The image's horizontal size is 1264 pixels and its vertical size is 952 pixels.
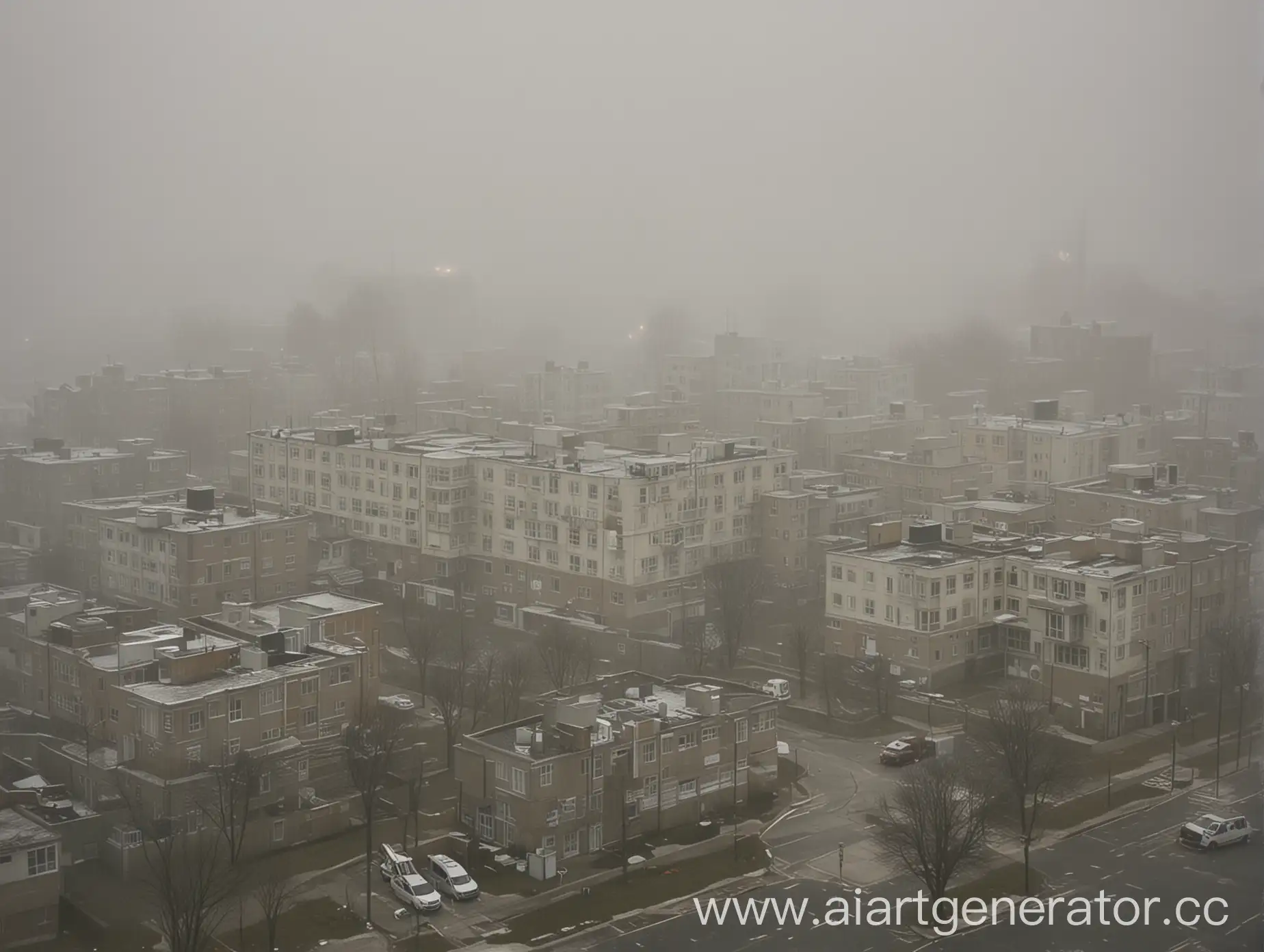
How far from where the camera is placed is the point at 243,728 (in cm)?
596

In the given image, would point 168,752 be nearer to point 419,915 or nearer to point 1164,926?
point 419,915

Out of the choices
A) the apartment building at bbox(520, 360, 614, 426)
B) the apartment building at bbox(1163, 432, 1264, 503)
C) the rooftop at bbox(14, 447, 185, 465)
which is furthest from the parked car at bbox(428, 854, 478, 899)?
the apartment building at bbox(520, 360, 614, 426)

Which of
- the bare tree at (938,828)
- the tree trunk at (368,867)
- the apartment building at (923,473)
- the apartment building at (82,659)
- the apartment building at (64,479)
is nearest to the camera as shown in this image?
the tree trunk at (368,867)

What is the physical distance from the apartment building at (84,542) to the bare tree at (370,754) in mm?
3092

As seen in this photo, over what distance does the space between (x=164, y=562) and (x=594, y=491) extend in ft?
8.73

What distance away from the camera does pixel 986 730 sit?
6.64 m

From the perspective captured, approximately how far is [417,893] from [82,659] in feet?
7.09

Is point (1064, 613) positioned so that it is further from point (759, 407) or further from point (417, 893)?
point (759, 407)

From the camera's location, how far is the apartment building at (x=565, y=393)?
1659 centimetres

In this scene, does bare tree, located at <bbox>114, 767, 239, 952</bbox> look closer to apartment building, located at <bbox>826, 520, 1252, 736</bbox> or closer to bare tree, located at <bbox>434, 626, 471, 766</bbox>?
bare tree, located at <bbox>434, 626, 471, 766</bbox>

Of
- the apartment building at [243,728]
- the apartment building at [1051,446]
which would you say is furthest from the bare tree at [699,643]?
the apartment building at [1051,446]

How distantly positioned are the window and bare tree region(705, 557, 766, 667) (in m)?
4.17

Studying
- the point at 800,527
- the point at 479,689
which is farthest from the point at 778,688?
the point at 800,527

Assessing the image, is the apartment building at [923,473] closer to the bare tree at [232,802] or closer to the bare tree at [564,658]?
the bare tree at [564,658]
